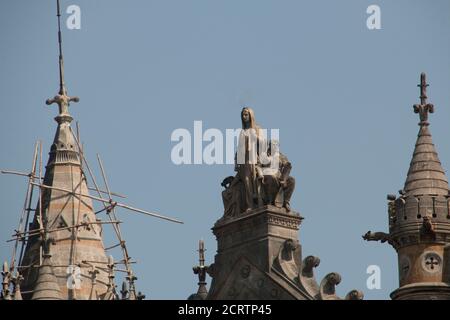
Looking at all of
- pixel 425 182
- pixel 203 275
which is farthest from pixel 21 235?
pixel 425 182

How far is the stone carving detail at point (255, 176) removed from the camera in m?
111

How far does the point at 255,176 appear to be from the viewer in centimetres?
11175

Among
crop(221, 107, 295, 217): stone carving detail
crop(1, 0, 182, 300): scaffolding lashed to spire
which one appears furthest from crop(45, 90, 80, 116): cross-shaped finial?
crop(221, 107, 295, 217): stone carving detail

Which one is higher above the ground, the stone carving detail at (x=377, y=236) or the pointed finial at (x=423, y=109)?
the pointed finial at (x=423, y=109)

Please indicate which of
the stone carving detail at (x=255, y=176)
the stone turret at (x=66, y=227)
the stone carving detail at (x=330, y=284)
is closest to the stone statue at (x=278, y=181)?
the stone carving detail at (x=255, y=176)

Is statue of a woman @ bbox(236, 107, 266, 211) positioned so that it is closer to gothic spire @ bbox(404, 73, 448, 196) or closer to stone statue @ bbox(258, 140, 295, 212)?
stone statue @ bbox(258, 140, 295, 212)

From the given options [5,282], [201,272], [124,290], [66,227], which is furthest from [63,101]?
[201,272]

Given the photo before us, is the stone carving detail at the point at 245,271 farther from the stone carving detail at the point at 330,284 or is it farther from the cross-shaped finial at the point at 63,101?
the cross-shaped finial at the point at 63,101

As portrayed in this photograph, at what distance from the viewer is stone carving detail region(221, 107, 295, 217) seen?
365 ft

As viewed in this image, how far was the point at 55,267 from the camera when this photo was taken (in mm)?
138625

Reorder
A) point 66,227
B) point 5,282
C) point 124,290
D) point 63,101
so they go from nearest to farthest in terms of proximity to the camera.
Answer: point 5,282 < point 124,290 < point 66,227 < point 63,101

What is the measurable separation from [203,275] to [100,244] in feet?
94.3

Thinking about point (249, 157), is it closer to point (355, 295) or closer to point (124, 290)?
point (355, 295)
